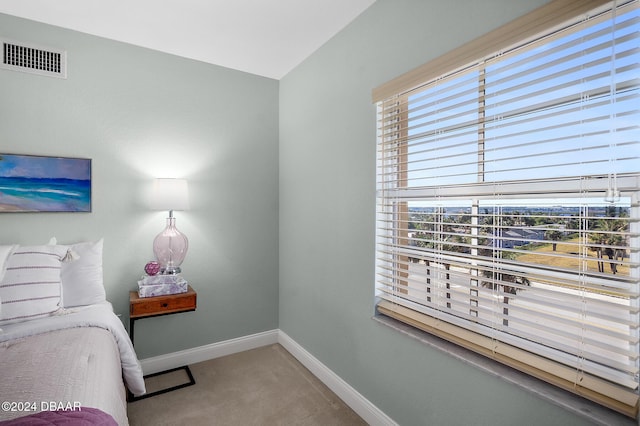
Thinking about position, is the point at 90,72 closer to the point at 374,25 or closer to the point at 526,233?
the point at 374,25

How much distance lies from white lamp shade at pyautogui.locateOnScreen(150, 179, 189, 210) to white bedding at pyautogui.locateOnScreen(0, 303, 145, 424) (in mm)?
799

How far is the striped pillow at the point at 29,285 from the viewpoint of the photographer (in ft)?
5.95

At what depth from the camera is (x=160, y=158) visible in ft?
9.10

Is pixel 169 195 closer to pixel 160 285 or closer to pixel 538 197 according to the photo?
pixel 160 285

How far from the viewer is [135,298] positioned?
97.4 inches

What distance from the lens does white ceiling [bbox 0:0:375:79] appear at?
214cm

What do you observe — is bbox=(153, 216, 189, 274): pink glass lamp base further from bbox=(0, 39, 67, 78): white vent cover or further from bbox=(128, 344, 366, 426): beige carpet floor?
bbox=(0, 39, 67, 78): white vent cover

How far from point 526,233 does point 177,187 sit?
7.58 feet

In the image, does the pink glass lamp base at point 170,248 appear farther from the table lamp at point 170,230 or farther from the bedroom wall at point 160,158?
the bedroom wall at point 160,158

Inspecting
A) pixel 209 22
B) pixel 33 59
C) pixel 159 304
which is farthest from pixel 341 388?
pixel 33 59

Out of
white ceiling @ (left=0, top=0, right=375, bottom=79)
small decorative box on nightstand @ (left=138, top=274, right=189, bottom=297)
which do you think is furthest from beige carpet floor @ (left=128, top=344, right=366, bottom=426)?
white ceiling @ (left=0, top=0, right=375, bottom=79)

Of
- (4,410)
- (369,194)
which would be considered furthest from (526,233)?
(4,410)

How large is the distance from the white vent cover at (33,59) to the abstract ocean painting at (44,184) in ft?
1.99

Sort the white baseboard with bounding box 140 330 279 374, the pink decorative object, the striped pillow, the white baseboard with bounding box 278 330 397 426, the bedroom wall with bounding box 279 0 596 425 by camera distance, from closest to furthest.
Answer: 1. the bedroom wall with bounding box 279 0 596 425
2. the striped pillow
3. the white baseboard with bounding box 278 330 397 426
4. the pink decorative object
5. the white baseboard with bounding box 140 330 279 374
